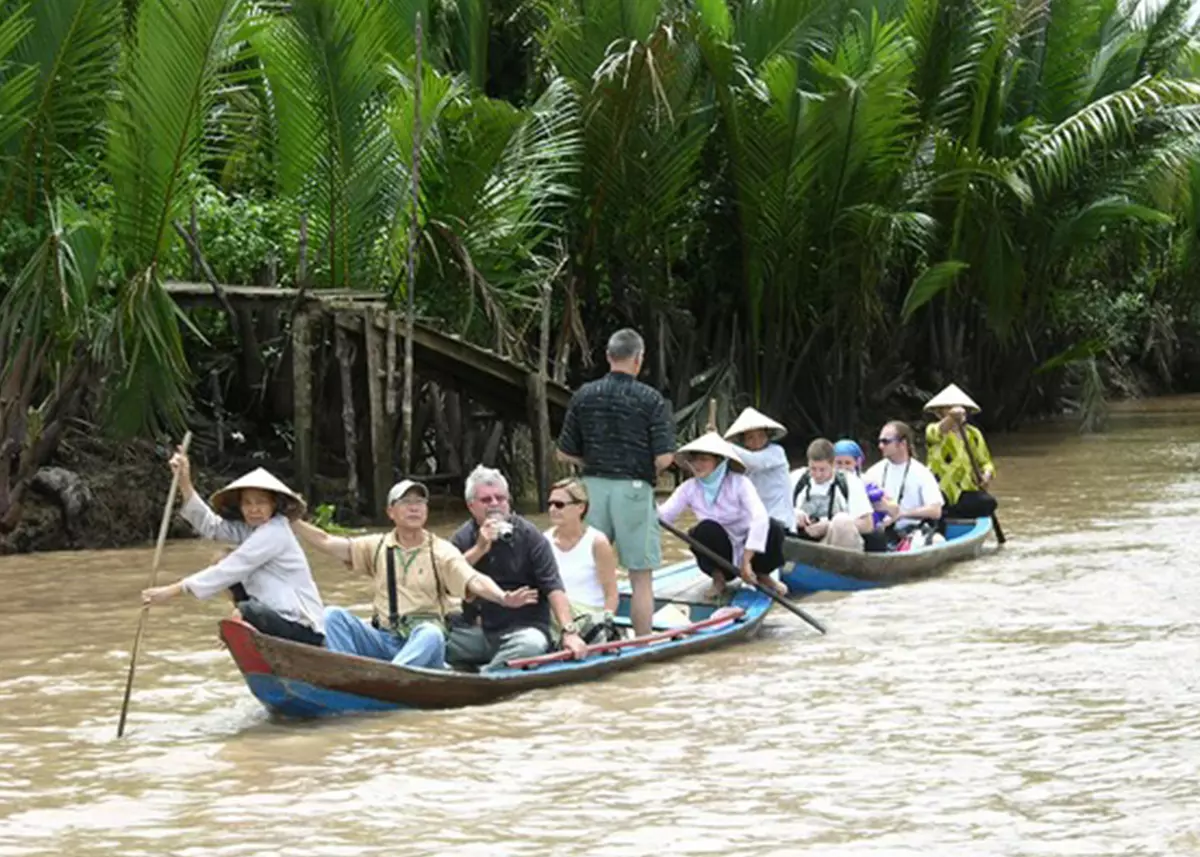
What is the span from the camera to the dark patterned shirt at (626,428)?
11031mm

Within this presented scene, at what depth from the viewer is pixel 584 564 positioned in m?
10.6

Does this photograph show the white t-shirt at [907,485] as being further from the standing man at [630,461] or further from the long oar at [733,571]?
the standing man at [630,461]

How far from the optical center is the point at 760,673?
10695 mm

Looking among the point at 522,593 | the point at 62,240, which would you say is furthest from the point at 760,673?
the point at 62,240

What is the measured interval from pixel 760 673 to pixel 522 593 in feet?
5.29

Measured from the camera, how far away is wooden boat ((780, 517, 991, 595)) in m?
13.3

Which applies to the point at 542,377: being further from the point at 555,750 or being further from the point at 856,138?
the point at 555,750

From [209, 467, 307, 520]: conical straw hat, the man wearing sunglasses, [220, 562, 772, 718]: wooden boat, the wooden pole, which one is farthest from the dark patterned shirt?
the wooden pole

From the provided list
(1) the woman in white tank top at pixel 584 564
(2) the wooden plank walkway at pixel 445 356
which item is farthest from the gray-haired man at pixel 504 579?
(2) the wooden plank walkway at pixel 445 356

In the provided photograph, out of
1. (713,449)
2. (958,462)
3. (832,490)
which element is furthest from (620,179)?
(713,449)

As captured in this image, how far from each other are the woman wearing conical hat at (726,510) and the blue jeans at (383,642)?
255 centimetres

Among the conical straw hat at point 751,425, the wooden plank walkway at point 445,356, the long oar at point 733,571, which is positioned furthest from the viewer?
the wooden plank walkway at point 445,356

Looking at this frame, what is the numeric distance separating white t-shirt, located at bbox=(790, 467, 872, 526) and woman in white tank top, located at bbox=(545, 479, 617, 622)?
354 centimetres

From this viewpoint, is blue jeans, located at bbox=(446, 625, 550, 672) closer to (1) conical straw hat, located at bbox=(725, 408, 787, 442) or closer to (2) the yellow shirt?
(1) conical straw hat, located at bbox=(725, 408, 787, 442)
